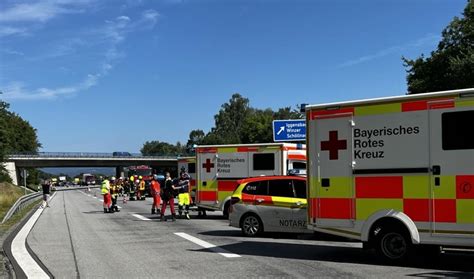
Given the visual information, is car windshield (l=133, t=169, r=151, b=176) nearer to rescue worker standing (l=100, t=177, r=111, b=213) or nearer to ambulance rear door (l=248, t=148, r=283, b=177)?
rescue worker standing (l=100, t=177, r=111, b=213)

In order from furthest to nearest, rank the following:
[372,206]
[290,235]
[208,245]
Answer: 1. [290,235]
2. [208,245]
3. [372,206]

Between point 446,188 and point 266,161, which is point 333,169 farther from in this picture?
point 266,161

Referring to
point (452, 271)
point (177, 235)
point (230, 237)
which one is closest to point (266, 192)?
point (230, 237)

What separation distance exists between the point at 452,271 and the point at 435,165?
1818 millimetres

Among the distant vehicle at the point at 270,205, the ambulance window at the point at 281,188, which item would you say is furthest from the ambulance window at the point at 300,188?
the ambulance window at the point at 281,188

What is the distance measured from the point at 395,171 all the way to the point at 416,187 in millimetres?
487

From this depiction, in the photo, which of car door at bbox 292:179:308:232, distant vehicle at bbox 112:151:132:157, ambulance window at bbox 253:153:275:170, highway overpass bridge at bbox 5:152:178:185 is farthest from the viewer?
distant vehicle at bbox 112:151:132:157

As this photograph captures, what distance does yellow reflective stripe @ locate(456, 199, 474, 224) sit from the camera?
902 cm

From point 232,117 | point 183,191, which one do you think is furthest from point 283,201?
point 232,117

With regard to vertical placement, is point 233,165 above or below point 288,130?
below

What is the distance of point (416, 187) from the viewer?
9.58 m

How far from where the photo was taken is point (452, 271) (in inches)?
359

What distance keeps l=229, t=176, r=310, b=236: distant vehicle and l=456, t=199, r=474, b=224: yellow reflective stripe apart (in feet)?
16.9

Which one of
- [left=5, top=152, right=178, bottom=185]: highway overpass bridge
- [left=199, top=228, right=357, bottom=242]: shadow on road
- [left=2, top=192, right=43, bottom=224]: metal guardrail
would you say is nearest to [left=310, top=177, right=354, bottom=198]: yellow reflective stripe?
[left=199, top=228, right=357, bottom=242]: shadow on road
